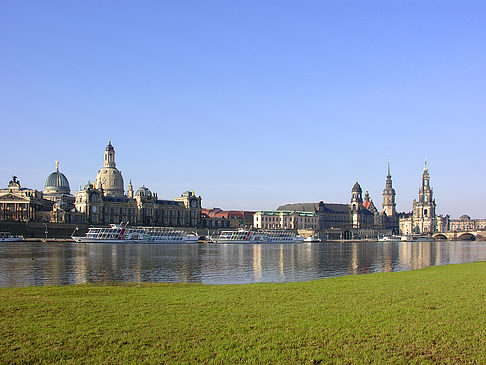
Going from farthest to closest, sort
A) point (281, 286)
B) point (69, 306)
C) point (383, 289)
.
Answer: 1. point (281, 286)
2. point (383, 289)
3. point (69, 306)

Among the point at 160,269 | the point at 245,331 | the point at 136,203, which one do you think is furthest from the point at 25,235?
the point at 245,331

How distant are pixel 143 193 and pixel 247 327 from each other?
17566 centimetres

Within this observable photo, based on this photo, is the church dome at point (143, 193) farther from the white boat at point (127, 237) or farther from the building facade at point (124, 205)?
the white boat at point (127, 237)

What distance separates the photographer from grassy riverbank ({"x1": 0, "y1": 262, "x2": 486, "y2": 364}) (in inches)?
490

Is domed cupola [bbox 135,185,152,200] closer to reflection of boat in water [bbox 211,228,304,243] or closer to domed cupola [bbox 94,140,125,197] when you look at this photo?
domed cupola [bbox 94,140,125,197]

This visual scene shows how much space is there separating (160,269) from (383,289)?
25.1 metres

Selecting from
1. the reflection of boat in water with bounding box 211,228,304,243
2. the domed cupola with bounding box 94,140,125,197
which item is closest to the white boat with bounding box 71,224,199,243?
the reflection of boat in water with bounding box 211,228,304,243

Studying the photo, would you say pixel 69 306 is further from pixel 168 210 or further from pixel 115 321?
pixel 168 210

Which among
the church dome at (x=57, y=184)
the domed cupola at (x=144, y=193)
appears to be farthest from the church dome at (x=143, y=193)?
the church dome at (x=57, y=184)

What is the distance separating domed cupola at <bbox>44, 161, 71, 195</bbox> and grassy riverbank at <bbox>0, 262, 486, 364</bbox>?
571 ft

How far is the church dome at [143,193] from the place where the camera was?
183762 mm

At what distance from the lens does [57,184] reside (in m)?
189

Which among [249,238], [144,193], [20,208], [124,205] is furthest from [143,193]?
[249,238]

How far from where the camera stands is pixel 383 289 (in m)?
23.5
